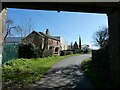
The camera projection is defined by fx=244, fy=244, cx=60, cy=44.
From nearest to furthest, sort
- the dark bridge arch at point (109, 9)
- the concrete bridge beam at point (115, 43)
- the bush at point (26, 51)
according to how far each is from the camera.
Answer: the dark bridge arch at point (109, 9)
the concrete bridge beam at point (115, 43)
the bush at point (26, 51)

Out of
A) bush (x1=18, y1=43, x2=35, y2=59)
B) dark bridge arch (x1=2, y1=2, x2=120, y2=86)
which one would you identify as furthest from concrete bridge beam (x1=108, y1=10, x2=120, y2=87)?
bush (x1=18, y1=43, x2=35, y2=59)

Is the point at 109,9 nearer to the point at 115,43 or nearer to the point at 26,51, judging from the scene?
the point at 115,43

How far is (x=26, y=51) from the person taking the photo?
35312mm

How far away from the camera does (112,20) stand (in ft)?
43.8

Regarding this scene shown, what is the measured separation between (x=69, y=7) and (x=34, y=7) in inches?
65.4

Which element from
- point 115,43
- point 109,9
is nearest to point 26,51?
point 115,43

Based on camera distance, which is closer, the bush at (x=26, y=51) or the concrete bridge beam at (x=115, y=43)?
the concrete bridge beam at (x=115, y=43)

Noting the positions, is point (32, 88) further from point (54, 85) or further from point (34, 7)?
point (34, 7)

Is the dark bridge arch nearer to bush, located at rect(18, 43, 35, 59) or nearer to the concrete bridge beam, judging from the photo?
the concrete bridge beam

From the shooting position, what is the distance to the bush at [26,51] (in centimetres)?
3500

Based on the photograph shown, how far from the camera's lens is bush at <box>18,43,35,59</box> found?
115ft

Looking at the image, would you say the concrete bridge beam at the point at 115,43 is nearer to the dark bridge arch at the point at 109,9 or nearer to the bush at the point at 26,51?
the dark bridge arch at the point at 109,9

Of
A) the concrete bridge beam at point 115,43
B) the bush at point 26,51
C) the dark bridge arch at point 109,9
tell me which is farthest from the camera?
the bush at point 26,51

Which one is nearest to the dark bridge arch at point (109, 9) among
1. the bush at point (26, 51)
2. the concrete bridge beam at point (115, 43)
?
the concrete bridge beam at point (115, 43)
